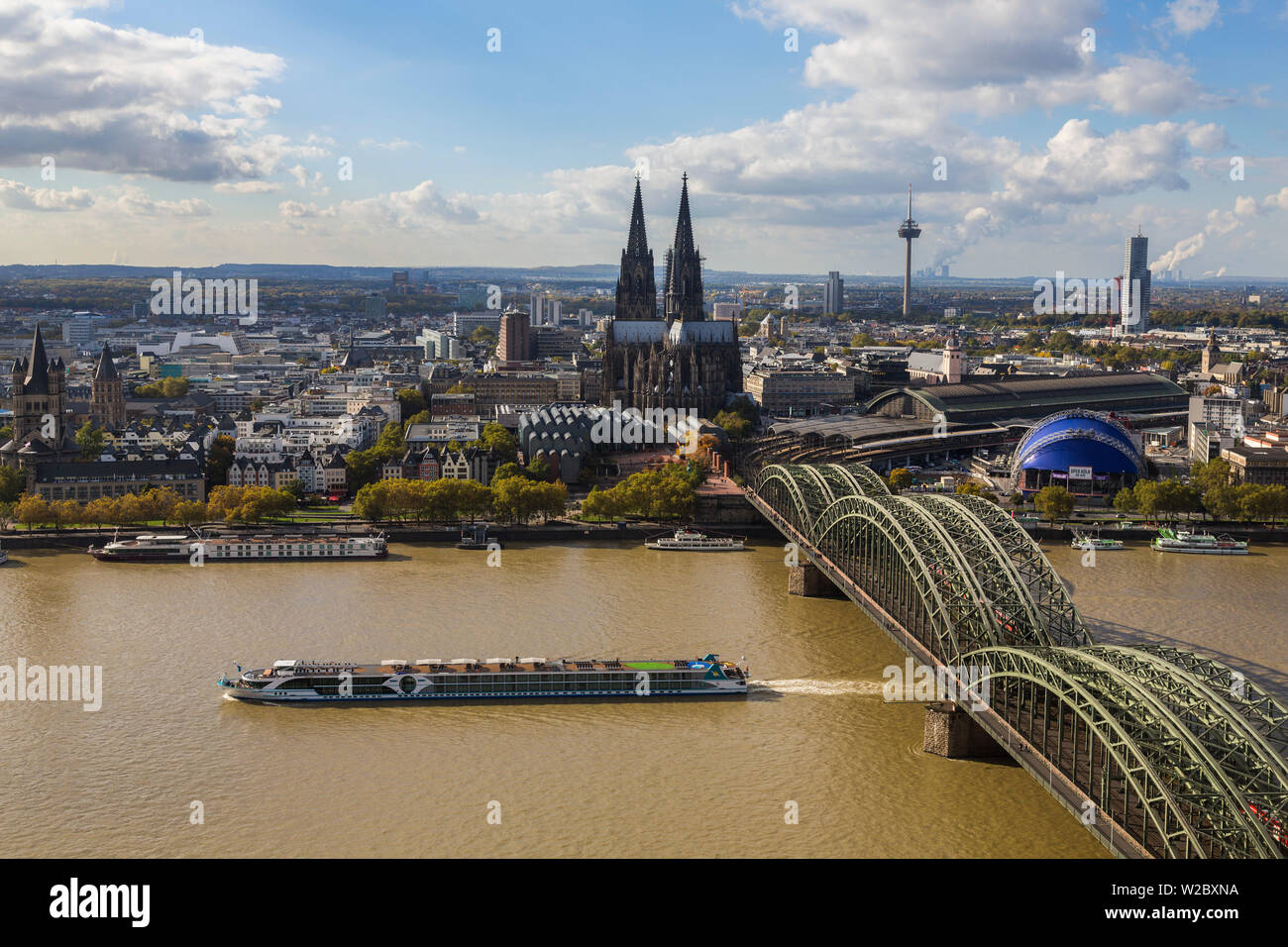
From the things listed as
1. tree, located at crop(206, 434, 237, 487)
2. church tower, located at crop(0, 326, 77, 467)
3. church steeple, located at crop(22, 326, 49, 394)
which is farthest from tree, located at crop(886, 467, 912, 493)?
church steeple, located at crop(22, 326, 49, 394)

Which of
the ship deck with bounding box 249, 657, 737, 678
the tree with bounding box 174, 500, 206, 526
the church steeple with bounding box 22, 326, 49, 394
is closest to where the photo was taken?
the ship deck with bounding box 249, 657, 737, 678

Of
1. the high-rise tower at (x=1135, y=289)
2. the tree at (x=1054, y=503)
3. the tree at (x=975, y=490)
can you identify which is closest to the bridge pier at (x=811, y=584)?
the tree at (x=1054, y=503)

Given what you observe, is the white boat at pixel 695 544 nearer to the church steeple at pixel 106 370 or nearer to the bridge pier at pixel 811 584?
the bridge pier at pixel 811 584

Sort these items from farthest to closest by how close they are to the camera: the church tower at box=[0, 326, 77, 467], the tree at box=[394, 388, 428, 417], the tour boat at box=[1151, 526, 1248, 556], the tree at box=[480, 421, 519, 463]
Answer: the tree at box=[394, 388, 428, 417]
the tree at box=[480, 421, 519, 463]
the church tower at box=[0, 326, 77, 467]
the tour boat at box=[1151, 526, 1248, 556]

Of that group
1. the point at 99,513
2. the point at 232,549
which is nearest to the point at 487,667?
the point at 232,549

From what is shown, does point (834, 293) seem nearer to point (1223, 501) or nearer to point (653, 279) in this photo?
point (653, 279)

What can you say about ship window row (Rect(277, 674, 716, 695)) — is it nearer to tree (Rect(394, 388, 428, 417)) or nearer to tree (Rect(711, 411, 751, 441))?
tree (Rect(711, 411, 751, 441))
